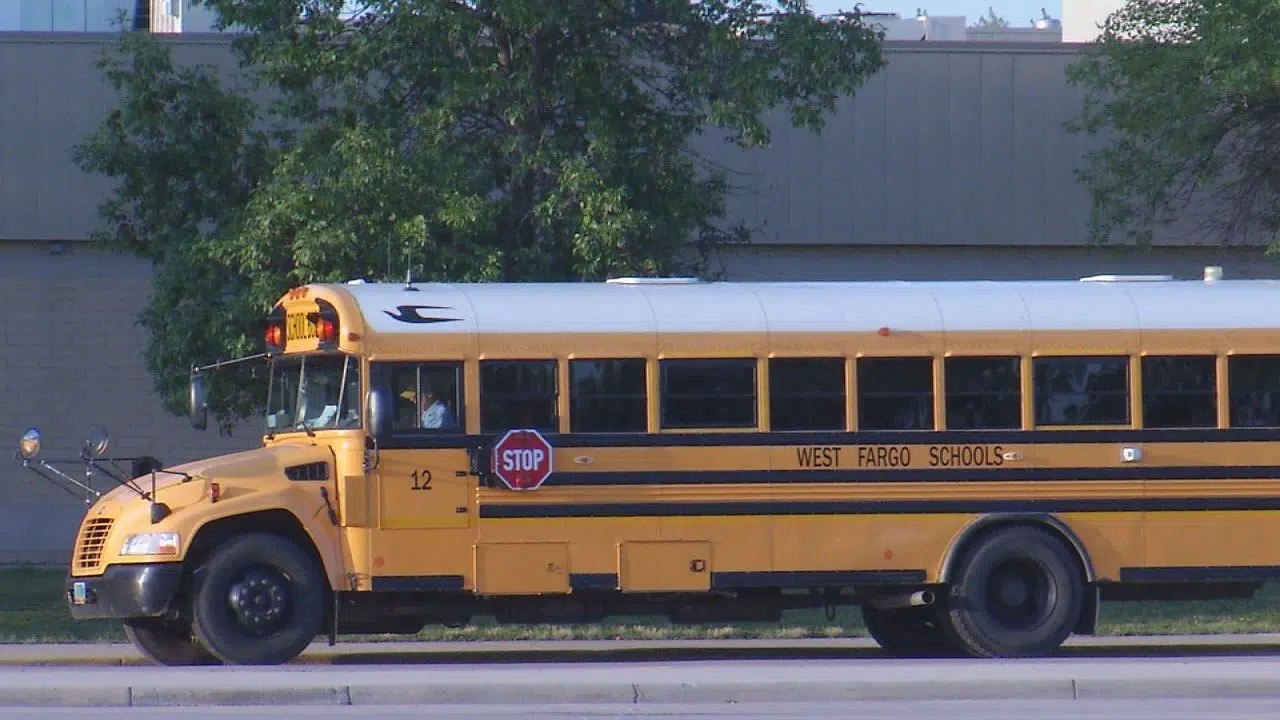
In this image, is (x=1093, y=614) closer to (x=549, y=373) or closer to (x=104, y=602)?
(x=549, y=373)

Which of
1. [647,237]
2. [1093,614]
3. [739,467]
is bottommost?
[1093,614]

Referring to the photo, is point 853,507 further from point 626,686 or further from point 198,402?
point 198,402

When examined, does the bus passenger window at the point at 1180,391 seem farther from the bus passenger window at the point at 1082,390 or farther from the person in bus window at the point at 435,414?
the person in bus window at the point at 435,414

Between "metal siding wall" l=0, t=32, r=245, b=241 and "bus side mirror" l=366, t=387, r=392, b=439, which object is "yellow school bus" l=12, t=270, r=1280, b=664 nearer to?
"bus side mirror" l=366, t=387, r=392, b=439

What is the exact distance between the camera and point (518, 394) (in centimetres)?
1307

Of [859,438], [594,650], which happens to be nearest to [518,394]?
[859,438]

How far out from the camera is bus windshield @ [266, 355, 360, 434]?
1297cm

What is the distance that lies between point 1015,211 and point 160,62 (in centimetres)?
1147

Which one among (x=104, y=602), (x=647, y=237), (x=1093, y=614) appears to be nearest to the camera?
(x=104, y=602)

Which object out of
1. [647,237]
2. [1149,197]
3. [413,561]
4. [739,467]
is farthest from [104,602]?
[1149,197]

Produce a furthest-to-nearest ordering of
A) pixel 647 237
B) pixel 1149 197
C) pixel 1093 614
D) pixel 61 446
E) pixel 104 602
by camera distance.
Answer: pixel 61 446 < pixel 1149 197 < pixel 647 237 < pixel 1093 614 < pixel 104 602

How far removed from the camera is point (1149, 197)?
22.1 metres

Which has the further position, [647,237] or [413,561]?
[647,237]

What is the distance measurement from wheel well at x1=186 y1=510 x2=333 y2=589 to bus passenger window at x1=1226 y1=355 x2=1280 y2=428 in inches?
259
